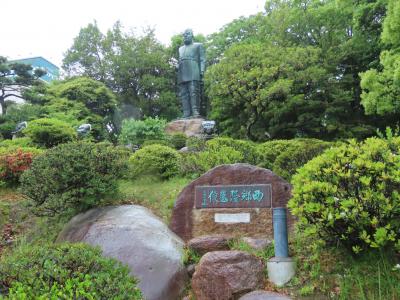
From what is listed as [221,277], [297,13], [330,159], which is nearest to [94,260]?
[221,277]

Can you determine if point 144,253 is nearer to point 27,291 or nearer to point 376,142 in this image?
point 27,291

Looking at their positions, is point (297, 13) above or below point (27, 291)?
above

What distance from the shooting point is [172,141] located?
12.3 meters

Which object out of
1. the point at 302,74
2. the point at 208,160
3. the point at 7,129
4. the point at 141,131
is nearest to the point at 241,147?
the point at 208,160

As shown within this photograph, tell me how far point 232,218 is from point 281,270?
1333 mm

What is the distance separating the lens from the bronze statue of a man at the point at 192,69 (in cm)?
1489

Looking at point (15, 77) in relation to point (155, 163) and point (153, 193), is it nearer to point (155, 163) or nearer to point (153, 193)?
point (155, 163)

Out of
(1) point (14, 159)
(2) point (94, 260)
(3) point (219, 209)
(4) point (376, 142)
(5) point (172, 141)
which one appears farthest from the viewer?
(5) point (172, 141)

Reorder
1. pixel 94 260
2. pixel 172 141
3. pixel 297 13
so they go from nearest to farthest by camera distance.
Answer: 1. pixel 94 260
2. pixel 172 141
3. pixel 297 13

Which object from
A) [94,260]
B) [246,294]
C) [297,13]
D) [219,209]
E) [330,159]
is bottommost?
[246,294]

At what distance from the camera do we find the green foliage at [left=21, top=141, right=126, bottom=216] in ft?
18.1

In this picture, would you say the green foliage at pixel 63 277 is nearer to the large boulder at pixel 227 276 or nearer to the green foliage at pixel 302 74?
the large boulder at pixel 227 276

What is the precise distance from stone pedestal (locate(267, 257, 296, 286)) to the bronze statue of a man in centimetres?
1146

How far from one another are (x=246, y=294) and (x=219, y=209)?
160 centimetres
